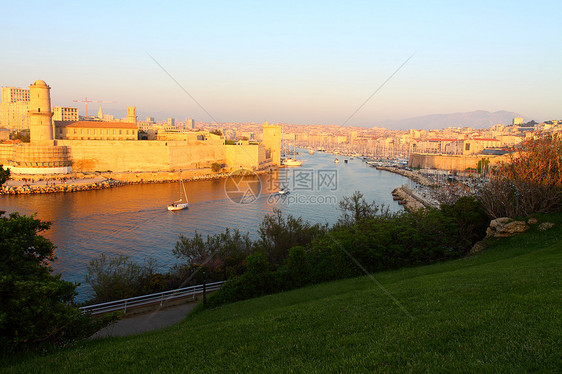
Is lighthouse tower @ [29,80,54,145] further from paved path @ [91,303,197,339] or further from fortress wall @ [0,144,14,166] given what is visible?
paved path @ [91,303,197,339]

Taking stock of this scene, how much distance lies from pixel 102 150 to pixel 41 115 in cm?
578

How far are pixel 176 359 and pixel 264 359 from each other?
85 centimetres

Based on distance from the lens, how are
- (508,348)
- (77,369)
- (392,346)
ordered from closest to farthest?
(508,348) → (392,346) → (77,369)

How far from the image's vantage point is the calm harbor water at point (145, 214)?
46.9ft

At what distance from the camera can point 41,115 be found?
33.9 meters

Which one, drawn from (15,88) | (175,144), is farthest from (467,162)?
(15,88)

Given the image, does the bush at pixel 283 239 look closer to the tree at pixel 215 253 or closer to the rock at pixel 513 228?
the tree at pixel 215 253

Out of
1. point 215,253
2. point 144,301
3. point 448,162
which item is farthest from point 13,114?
point 144,301

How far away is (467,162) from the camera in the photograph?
54.1 metres

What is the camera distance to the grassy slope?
286cm

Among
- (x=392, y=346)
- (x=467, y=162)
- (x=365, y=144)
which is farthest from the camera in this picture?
(x=365, y=144)

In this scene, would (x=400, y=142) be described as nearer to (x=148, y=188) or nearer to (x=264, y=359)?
(x=148, y=188)

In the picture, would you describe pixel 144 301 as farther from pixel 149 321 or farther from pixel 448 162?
pixel 448 162

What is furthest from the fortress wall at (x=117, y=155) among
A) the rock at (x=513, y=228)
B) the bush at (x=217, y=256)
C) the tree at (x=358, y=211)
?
the rock at (x=513, y=228)
